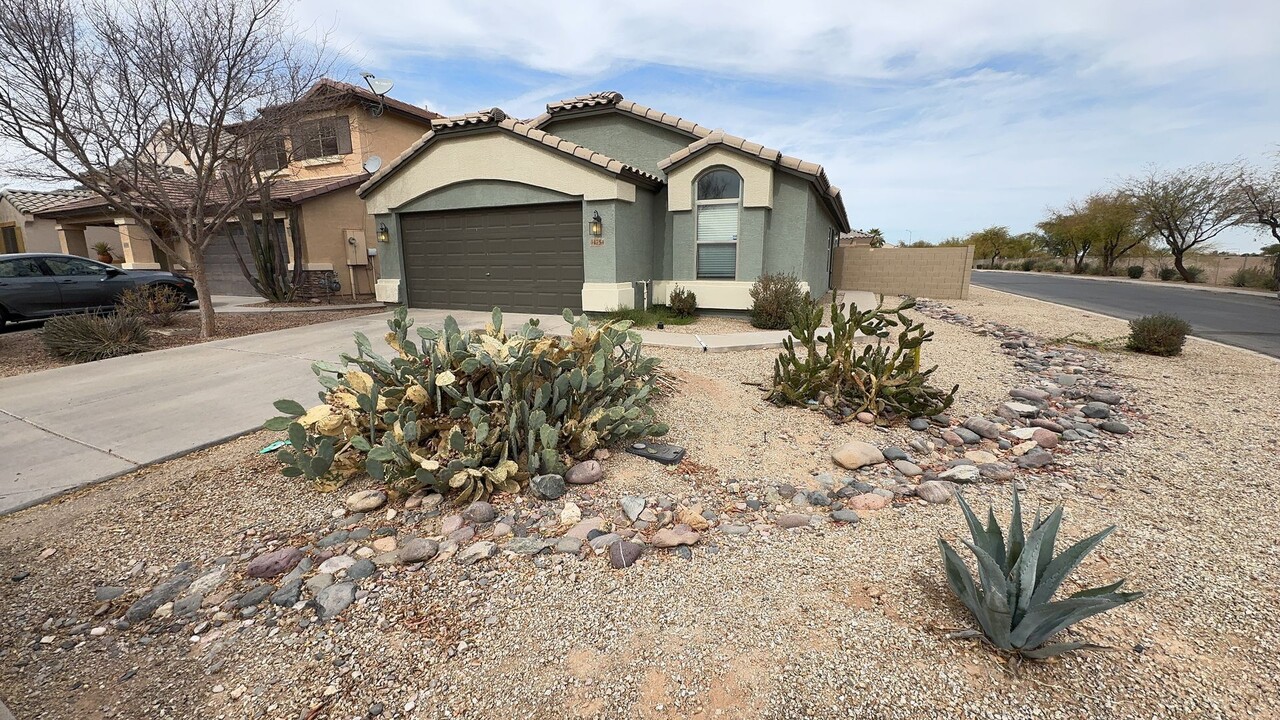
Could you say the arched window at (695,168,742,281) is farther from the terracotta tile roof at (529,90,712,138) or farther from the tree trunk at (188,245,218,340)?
the tree trunk at (188,245,218,340)

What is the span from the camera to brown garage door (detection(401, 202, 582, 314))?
37.0ft

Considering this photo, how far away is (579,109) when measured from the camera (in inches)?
505

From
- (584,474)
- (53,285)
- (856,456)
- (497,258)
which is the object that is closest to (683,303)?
(497,258)

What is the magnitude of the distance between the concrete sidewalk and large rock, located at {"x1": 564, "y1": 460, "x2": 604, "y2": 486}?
3184mm

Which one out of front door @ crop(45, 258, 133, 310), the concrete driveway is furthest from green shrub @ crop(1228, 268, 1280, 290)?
front door @ crop(45, 258, 133, 310)

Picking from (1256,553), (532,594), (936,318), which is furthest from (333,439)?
(936,318)

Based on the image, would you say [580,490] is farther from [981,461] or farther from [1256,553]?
[1256,553]

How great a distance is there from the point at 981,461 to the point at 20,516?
6609 mm

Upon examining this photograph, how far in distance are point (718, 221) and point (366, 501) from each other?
931cm

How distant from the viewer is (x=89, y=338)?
25.5 feet

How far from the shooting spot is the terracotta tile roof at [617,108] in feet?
39.6

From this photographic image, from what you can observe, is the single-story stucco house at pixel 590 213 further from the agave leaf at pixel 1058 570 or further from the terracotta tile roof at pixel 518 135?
the agave leaf at pixel 1058 570

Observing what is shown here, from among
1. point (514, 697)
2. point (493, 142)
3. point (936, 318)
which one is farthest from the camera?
point (936, 318)

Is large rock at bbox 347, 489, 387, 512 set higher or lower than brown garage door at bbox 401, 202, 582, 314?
lower
